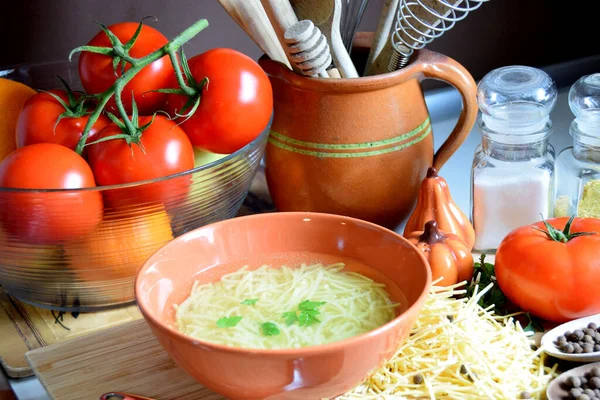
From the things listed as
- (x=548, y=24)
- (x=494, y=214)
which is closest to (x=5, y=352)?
(x=494, y=214)

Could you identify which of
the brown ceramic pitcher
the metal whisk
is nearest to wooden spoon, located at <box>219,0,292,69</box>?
the brown ceramic pitcher

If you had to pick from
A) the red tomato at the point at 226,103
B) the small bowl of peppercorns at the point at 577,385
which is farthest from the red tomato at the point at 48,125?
the small bowl of peppercorns at the point at 577,385

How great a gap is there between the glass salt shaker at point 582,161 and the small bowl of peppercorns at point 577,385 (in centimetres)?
31

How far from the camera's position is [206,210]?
3.00ft

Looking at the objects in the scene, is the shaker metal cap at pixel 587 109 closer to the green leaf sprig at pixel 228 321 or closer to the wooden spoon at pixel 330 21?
the wooden spoon at pixel 330 21

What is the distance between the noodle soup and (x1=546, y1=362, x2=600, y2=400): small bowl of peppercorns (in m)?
0.16

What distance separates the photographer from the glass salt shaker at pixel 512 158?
3.25 ft

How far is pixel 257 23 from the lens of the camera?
3.15 feet

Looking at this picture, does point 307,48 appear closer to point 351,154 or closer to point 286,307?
point 351,154

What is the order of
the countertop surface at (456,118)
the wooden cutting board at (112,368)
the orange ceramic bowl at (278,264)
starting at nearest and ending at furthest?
1. the orange ceramic bowl at (278,264)
2. the wooden cutting board at (112,368)
3. the countertop surface at (456,118)

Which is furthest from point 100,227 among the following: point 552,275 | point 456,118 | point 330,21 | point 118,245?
point 456,118

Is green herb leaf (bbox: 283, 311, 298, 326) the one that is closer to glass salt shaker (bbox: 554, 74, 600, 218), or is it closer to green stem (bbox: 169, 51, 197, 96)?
green stem (bbox: 169, 51, 197, 96)

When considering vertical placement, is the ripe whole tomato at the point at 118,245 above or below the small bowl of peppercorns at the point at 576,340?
above

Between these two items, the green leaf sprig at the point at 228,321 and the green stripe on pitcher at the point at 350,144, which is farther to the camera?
the green stripe on pitcher at the point at 350,144
